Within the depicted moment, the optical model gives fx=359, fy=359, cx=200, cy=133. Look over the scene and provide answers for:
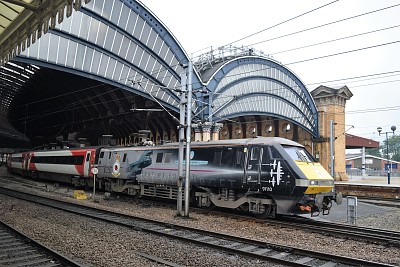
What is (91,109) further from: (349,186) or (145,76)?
(349,186)

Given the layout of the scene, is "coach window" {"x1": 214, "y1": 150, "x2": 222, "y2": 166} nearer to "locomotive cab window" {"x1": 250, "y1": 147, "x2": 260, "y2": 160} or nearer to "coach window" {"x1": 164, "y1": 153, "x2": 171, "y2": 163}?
"locomotive cab window" {"x1": 250, "y1": 147, "x2": 260, "y2": 160}

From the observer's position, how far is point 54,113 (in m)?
53.0

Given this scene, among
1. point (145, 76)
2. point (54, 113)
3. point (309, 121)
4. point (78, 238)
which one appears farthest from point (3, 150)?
point (78, 238)

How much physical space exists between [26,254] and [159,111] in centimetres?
3058

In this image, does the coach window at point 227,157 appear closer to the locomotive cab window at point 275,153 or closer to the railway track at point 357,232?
the locomotive cab window at point 275,153

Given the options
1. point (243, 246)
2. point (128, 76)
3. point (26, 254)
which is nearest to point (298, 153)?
point (243, 246)

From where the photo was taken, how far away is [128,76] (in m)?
30.9

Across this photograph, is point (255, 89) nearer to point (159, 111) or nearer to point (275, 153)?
point (159, 111)

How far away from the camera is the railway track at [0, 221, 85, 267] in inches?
309

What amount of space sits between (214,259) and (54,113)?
164 ft

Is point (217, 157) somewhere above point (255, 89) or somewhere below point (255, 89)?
below

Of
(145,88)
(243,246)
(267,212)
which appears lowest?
(243,246)

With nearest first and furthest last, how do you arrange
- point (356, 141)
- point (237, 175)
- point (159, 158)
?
point (237, 175) → point (159, 158) → point (356, 141)

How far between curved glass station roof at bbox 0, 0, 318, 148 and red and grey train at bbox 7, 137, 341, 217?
4022 millimetres
